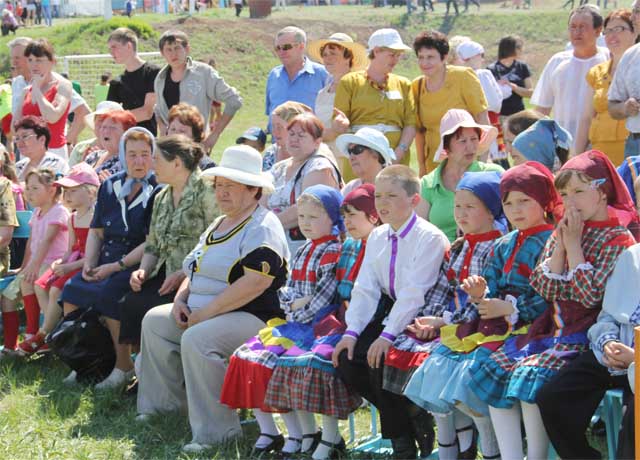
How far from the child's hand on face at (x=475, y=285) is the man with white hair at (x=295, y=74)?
4421 mm

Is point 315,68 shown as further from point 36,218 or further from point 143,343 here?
point 143,343

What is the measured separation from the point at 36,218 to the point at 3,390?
4.72ft

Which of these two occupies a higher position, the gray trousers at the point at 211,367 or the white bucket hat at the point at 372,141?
the white bucket hat at the point at 372,141

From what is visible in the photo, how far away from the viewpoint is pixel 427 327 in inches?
182

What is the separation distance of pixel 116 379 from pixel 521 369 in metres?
3.06

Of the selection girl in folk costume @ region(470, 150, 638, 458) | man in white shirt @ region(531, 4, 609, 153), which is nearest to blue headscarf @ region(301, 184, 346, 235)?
girl in folk costume @ region(470, 150, 638, 458)

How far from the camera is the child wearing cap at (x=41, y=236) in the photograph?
7.20 m

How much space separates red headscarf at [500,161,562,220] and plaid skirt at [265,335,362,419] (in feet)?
3.77

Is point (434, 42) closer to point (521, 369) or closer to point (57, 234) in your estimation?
point (57, 234)

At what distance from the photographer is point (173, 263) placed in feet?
Answer: 20.3

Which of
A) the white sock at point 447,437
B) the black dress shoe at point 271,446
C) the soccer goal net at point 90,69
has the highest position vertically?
the white sock at point 447,437

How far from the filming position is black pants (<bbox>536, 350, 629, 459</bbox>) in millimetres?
3951

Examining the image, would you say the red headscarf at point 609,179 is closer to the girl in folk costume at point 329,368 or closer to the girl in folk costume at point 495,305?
the girl in folk costume at point 495,305

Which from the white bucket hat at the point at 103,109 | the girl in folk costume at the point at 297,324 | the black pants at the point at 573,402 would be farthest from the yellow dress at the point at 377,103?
the black pants at the point at 573,402
